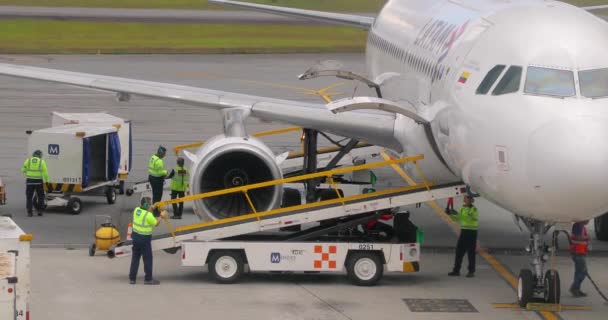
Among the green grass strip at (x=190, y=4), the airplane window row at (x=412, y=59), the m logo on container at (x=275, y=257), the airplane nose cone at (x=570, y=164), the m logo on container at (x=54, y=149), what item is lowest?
the m logo on container at (x=275, y=257)

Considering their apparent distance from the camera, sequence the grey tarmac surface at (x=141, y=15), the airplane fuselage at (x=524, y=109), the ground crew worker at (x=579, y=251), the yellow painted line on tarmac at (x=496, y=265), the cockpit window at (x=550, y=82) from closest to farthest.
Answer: the airplane fuselage at (x=524, y=109), the cockpit window at (x=550, y=82), the yellow painted line on tarmac at (x=496, y=265), the ground crew worker at (x=579, y=251), the grey tarmac surface at (x=141, y=15)

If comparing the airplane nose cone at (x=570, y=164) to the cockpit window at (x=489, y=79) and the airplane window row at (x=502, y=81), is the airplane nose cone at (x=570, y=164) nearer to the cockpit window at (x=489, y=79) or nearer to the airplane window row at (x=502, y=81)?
the airplane window row at (x=502, y=81)

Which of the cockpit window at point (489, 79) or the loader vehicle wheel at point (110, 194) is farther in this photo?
the loader vehicle wheel at point (110, 194)

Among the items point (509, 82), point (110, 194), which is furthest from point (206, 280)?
point (110, 194)

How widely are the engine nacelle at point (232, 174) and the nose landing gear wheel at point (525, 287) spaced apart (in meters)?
5.04

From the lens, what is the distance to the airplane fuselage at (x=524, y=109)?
1547 cm

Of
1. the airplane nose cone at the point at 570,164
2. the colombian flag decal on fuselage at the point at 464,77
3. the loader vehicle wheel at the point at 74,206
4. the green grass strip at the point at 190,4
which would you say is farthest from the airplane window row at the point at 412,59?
the green grass strip at the point at 190,4

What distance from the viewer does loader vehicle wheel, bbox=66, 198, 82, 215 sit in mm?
26641

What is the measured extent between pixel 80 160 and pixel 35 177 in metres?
1.33

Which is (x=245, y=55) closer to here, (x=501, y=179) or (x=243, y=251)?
(x=243, y=251)

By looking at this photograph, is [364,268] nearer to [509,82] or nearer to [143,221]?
[143,221]

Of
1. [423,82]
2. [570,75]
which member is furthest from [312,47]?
[570,75]

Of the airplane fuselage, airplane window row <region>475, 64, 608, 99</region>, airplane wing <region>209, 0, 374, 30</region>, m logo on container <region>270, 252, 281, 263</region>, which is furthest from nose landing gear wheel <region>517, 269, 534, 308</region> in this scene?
airplane wing <region>209, 0, 374, 30</region>

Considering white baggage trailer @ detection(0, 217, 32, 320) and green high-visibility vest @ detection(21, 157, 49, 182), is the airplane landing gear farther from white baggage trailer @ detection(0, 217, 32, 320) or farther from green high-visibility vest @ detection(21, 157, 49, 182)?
green high-visibility vest @ detection(21, 157, 49, 182)
